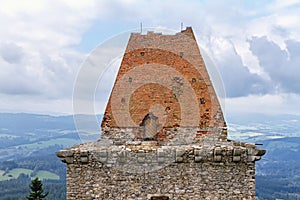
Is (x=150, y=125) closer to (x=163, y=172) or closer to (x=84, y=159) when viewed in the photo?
(x=163, y=172)

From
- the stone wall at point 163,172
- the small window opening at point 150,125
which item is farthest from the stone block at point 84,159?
the small window opening at point 150,125

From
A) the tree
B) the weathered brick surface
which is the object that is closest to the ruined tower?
the weathered brick surface

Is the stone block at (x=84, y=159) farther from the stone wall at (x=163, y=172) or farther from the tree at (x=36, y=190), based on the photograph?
the tree at (x=36, y=190)

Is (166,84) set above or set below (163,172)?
above

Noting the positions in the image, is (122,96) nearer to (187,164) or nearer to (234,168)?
(187,164)

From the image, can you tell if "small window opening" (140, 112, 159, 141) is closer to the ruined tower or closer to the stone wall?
the ruined tower

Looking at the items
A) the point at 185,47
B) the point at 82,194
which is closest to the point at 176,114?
the point at 185,47

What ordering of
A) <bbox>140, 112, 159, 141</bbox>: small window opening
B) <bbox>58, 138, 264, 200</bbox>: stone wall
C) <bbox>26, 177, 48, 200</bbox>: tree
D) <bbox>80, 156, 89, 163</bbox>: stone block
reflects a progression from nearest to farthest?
<bbox>58, 138, 264, 200</bbox>: stone wall, <bbox>80, 156, 89, 163</bbox>: stone block, <bbox>140, 112, 159, 141</bbox>: small window opening, <bbox>26, 177, 48, 200</bbox>: tree

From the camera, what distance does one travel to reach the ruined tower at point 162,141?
11492mm

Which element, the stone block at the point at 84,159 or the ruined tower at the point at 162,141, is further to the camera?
the stone block at the point at 84,159

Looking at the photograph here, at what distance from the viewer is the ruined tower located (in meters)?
11.5

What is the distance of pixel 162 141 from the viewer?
43.7ft

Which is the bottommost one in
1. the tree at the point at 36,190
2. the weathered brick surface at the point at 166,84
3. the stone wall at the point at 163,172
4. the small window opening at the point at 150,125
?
the tree at the point at 36,190

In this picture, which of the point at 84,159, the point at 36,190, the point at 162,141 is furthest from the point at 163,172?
the point at 36,190
